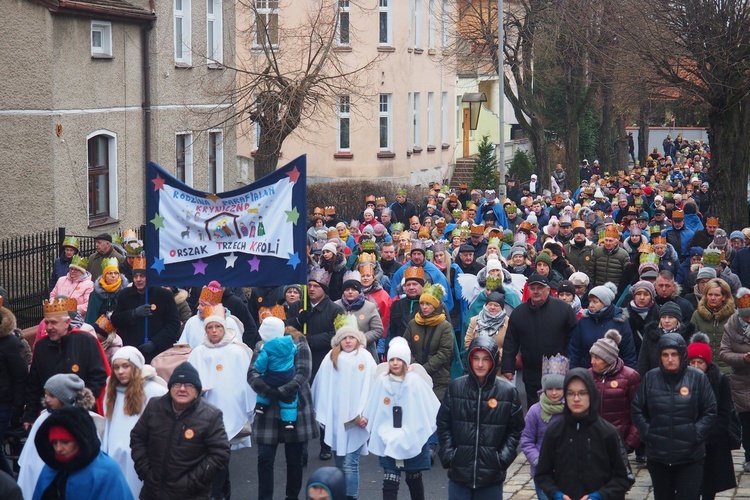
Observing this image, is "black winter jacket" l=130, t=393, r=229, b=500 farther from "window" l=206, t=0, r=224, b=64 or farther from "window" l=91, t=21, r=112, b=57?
"window" l=206, t=0, r=224, b=64

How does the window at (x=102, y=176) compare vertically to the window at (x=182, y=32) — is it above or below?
below

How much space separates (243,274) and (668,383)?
407 centimetres

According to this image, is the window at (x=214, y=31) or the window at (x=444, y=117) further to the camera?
the window at (x=444, y=117)

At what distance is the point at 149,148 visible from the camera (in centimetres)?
2567

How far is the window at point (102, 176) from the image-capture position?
23.7m

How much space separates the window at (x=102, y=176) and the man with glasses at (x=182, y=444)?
1616 centimetres

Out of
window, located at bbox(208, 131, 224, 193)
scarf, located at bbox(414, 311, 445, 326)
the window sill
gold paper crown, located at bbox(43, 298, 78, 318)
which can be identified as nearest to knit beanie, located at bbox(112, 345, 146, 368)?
gold paper crown, located at bbox(43, 298, 78, 318)

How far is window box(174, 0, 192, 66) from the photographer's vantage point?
2661 centimetres

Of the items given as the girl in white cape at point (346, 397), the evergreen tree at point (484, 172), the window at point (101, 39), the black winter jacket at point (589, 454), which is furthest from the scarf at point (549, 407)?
the evergreen tree at point (484, 172)

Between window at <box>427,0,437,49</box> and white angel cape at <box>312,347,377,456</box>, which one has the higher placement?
A: window at <box>427,0,437,49</box>

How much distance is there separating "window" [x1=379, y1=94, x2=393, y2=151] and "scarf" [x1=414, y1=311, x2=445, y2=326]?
98.8ft

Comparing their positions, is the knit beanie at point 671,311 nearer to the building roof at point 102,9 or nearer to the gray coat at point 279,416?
the gray coat at point 279,416

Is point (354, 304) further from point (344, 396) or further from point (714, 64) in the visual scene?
point (714, 64)

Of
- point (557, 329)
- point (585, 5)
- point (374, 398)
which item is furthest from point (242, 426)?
point (585, 5)
